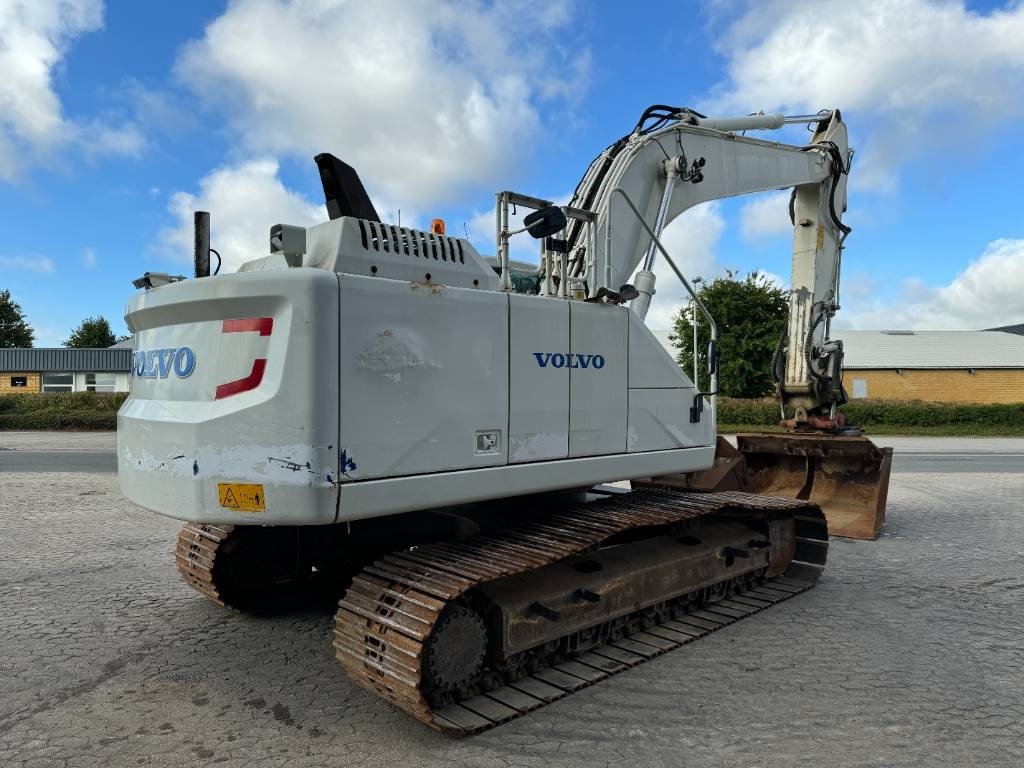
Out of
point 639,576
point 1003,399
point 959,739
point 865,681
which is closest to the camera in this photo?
point 959,739

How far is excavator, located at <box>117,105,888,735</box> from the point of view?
3.37m

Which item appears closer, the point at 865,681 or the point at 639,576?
the point at 865,681

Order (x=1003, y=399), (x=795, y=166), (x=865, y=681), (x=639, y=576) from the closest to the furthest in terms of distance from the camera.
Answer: (x=865, y=681) → (x=639, y=576) → (x=795, y=166) → (x=1003, y=399)

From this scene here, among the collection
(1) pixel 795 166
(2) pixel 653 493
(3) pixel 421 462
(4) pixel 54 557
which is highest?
(1) pixel 795 166

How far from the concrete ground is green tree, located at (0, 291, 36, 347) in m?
56.9

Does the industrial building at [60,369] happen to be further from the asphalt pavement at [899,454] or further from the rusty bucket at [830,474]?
the rusty bucket at [830,474]

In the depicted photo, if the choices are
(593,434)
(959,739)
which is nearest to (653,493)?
(593,434)

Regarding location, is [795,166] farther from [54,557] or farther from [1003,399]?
[1003,399]

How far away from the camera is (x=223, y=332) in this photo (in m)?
3.51

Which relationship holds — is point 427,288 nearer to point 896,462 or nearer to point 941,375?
point 896,462

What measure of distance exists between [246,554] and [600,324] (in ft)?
9.66

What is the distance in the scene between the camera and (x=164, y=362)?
12.5 feet

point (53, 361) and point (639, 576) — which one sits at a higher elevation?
point (53, 361)

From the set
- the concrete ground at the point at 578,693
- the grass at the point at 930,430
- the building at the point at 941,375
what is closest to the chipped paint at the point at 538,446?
the concrete ground at the point at 578,693
